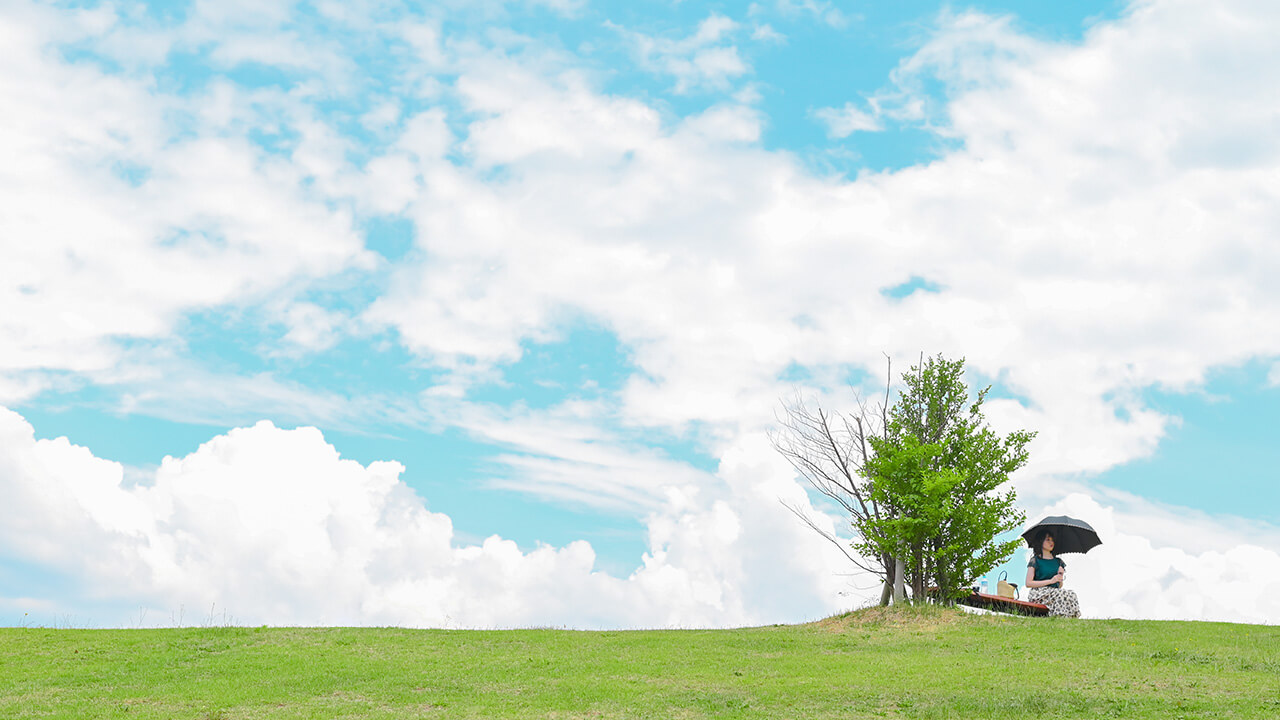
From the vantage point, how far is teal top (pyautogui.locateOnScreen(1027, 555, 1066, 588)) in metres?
29.8

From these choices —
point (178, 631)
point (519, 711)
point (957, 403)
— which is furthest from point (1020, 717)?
point (178, 631)

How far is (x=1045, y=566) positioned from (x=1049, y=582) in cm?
54

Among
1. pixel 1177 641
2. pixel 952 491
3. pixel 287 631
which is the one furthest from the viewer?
pixel 952 491

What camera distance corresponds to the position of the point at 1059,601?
29.2 m

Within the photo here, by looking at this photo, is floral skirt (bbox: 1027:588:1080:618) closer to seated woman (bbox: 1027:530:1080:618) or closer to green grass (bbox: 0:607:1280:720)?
seated woman (bbox: 1027:530:1080:618)

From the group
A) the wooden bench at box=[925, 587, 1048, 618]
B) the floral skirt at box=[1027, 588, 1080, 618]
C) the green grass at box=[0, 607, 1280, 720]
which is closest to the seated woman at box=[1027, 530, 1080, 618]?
the floral skirt at box=[1027, 588, 1080, 618]

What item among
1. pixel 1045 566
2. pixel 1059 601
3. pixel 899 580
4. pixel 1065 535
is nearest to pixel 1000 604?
pixel 1059 601

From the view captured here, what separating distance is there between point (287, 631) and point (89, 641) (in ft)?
13.8

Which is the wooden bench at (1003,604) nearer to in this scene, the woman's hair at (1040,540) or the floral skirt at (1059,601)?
the floral skirt at (1059,601)

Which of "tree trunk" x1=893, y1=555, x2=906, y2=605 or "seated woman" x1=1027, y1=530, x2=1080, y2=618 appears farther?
"seated woman" x1=1027, y1=530, x2=1080, y2=618

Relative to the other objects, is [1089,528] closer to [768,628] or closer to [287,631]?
[768,628]

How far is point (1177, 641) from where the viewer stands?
22.5 metres

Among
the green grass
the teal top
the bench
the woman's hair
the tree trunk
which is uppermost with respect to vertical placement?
the woman's hair

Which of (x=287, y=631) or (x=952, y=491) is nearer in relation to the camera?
(x=287, y=631)
